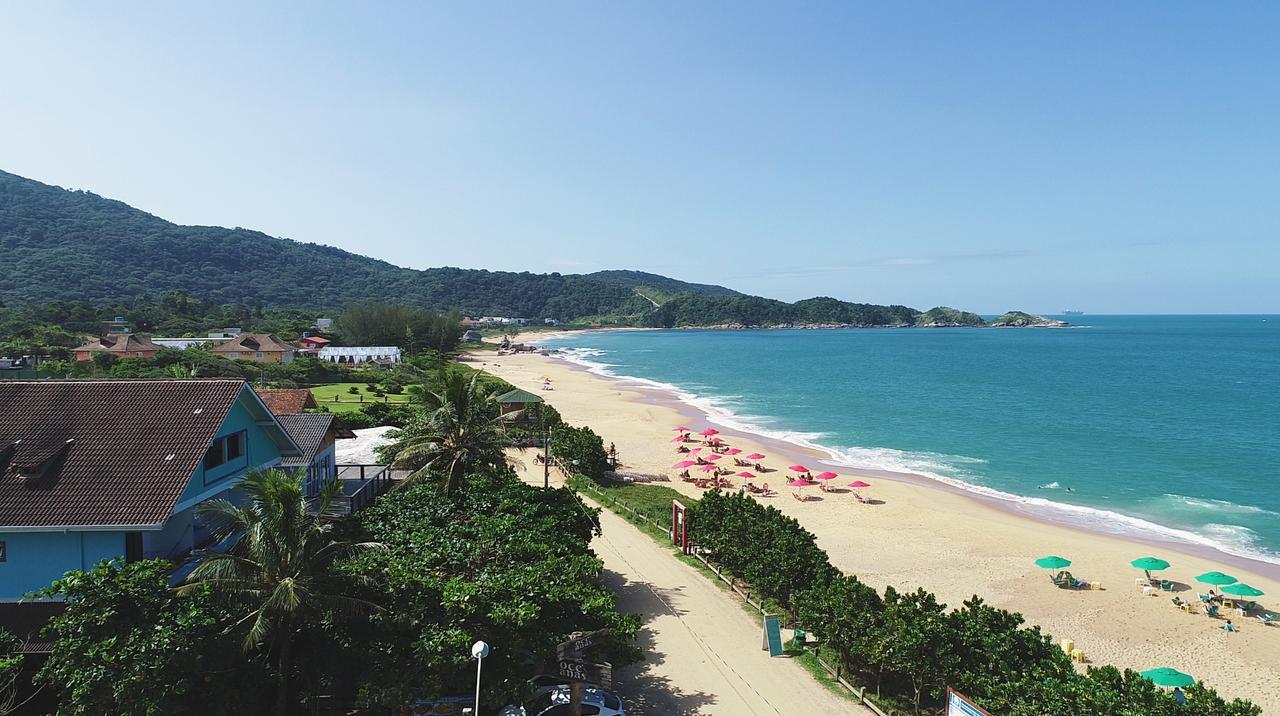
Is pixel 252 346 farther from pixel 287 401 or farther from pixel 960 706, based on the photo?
pixel 960 706

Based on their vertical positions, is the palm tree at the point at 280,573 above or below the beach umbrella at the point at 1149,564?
above

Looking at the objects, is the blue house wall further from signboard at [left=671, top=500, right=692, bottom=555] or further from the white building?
the white building

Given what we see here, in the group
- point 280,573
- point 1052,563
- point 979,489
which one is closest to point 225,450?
point 280,573

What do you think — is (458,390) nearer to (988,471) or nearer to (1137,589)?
(1137,589)

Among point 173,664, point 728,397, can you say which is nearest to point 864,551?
point 173,664

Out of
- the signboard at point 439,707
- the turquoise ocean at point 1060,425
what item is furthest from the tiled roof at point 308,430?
the turquoise ocean at point 1060,425

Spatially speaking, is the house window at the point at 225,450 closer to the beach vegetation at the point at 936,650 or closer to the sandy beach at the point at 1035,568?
the beach vegetation at the point at 936,650
